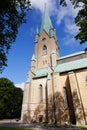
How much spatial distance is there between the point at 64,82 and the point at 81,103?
5512 mm

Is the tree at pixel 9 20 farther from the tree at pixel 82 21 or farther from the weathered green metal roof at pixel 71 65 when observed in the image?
the weathered green metal roof at pixel 71 65

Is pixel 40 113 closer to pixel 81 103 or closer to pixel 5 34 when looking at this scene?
pixel 81 103

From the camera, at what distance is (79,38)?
1126 cm

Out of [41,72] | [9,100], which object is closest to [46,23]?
[41,72]

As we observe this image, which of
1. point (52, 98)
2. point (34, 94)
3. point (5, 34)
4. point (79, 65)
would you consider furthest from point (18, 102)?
point (5, 34)

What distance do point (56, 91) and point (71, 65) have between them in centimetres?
682

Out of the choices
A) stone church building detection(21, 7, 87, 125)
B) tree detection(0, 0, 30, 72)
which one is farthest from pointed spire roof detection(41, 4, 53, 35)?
tree detection(0, 0, 30, 72)

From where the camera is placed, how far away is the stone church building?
968 inches

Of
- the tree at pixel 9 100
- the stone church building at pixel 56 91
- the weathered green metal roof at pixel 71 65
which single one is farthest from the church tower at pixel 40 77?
the tree at pixel 9 100

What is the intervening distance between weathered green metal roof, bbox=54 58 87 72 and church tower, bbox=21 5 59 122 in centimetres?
176

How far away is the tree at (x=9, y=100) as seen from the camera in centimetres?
4265

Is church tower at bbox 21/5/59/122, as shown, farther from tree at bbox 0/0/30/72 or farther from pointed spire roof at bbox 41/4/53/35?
tree at bbox 0/0/30/72

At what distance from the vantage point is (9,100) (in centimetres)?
4450

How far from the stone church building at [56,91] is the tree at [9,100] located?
14939mm
